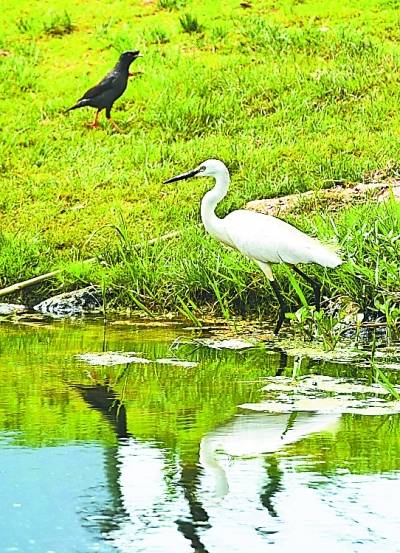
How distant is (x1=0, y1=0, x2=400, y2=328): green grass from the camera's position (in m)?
8.34

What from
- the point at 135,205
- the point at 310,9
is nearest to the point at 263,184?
the point at 135,205

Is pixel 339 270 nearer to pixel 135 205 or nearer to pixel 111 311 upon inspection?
pixel 111 311

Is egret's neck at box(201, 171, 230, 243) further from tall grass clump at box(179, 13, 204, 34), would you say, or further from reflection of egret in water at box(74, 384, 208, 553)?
tall grass clump at box(179, 13, 204, 34)

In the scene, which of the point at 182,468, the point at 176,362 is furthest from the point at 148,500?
the point at 176,362

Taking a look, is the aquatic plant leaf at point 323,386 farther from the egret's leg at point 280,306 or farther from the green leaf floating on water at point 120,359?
the egret's leg at point 280,306

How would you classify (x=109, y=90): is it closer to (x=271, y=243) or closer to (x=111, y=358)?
(x=271, y=243)

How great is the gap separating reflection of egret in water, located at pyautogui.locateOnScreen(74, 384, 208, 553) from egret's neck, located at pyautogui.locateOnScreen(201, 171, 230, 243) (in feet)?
10.5

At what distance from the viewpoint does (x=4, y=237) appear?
998cm

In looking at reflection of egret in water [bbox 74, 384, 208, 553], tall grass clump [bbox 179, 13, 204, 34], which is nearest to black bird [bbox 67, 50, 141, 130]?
tall grass clump [bbox 179, 13, 204, 34]

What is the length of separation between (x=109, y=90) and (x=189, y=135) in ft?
2.74

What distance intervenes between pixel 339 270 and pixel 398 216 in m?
0.58

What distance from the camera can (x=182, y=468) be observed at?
4.39 meters

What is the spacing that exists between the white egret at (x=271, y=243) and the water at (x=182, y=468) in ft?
3.61

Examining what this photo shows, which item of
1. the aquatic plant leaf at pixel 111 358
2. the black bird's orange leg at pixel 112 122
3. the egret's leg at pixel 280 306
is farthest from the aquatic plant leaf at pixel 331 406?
the black bird's orange leg at pixel 112 122
